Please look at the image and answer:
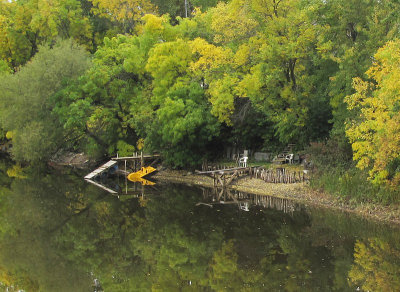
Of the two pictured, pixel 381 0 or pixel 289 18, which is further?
pixel 289 18

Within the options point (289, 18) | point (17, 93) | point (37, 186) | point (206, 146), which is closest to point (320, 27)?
point (289, 18)

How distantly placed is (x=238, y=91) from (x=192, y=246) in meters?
14.0

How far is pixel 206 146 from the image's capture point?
1441 inches

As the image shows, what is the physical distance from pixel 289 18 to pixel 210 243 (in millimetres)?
14420

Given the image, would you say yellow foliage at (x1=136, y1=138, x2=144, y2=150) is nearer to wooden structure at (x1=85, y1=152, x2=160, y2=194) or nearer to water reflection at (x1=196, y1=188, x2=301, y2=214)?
wooden structure at (x1=85, y1=152, x2=160, y2=194)

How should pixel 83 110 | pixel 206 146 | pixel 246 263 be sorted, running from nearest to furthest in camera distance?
pixel 246 263
pixel 206 146
pixel 83 110

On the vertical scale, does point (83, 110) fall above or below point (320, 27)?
below

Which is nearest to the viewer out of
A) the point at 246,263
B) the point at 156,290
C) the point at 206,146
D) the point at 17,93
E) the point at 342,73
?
the point at 156,290

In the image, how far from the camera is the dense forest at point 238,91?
22.8 metres

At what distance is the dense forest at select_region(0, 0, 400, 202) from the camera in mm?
22750

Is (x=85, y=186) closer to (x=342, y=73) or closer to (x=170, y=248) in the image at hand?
(x=170, y=248)

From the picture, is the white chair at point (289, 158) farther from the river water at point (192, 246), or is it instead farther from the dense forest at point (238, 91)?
the river water at point (192, 246)

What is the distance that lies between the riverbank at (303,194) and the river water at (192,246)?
794mm

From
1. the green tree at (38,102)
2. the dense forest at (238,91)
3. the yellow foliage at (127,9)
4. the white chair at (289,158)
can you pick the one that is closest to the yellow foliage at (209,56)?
the dense forest at (238,91)
